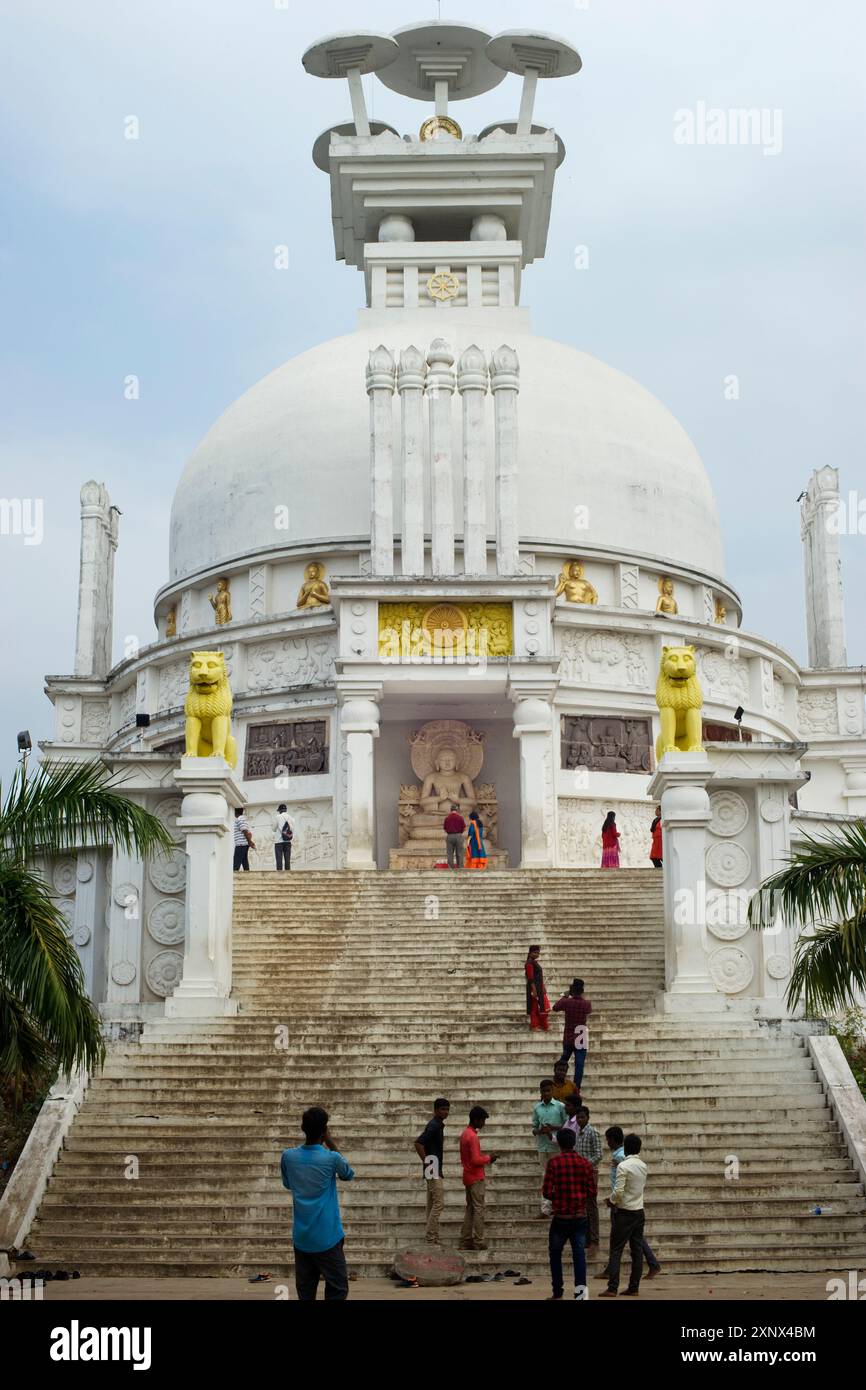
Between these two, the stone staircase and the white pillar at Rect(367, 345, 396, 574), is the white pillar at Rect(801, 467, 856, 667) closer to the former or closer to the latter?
the white pillar at Rect(367, 345, 396, 574)

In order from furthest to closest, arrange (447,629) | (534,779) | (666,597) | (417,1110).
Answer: (666,597), (447,629), (534,779), (417,1110)

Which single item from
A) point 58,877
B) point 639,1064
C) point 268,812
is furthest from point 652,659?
point 639,1064

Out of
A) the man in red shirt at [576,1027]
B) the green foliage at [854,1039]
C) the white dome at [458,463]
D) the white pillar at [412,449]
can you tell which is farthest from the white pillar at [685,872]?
the white dome at [458,463]

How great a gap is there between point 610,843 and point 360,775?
4.02 m

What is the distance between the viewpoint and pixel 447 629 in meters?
29.7

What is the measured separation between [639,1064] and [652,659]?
15.9 metres

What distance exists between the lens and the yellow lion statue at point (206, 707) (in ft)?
72.8

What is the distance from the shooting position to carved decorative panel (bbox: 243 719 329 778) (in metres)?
31.2

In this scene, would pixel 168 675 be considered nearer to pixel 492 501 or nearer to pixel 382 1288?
pixel 492 501

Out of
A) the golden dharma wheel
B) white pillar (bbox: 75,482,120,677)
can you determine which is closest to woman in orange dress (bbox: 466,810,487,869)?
white pillar (bbox: 75,482,120,677)

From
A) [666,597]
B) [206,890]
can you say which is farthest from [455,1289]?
[666,597]

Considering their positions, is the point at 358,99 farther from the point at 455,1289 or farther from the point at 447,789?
the point at 455,1289

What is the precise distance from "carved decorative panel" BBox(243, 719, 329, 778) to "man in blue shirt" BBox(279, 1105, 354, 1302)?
795 inches

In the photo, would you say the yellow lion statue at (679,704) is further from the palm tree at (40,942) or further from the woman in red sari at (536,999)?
the palm tree at (40,942)
